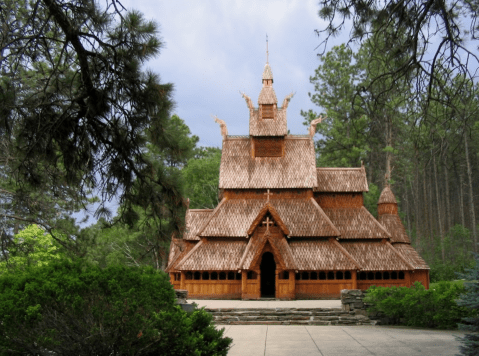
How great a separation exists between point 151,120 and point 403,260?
925 inches

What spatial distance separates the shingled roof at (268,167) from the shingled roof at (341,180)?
4.23ft

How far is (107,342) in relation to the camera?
7.82 metres

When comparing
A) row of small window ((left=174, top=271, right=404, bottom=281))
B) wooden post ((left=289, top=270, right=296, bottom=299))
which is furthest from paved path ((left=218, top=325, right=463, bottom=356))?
row of small window ((left=174, top=271, right=404, bottom=281))

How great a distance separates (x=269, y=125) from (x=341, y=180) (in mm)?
5742

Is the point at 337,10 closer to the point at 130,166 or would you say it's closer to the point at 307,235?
the point at 130,166

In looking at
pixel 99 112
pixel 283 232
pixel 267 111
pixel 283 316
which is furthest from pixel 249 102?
pixel 99 112

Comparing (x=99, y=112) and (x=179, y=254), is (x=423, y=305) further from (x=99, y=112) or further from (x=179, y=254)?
(x=179, y=254)

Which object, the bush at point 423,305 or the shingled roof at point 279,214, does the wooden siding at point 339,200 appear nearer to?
the shingled roof at point 279,214

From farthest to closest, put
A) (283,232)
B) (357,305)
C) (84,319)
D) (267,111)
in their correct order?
(267,111)
(283,232)
(357,305)
(84,319)

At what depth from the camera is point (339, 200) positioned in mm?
33781

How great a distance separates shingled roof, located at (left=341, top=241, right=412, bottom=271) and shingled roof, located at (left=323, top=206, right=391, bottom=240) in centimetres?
49

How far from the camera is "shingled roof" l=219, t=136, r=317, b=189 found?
107ft

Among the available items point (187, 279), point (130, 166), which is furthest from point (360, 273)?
point (130, 166)

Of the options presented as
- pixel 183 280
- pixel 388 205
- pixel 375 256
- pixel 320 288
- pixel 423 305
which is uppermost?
pixel 388 205
